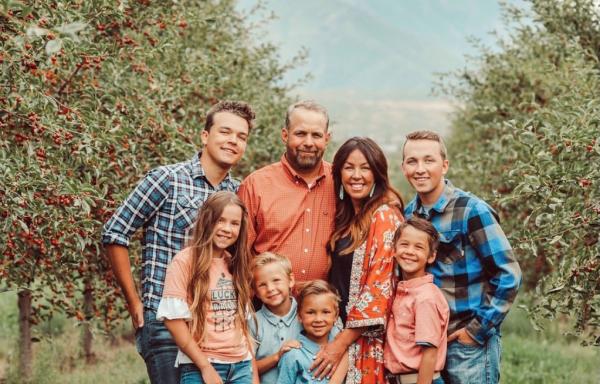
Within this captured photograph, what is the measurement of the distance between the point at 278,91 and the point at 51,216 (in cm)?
658

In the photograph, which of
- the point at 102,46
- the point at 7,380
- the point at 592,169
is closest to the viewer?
the point at 592,169

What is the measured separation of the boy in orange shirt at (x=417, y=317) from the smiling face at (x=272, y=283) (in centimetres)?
61

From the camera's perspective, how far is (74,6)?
4.58m

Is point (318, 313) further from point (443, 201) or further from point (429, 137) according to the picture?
point (429, 137)

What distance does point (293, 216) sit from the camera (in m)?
4.18

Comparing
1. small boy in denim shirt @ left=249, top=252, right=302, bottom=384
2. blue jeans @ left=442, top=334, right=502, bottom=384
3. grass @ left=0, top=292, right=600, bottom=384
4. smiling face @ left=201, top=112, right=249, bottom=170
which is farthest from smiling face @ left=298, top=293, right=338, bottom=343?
grass @ left=0, top=292, right=600, bottom=384

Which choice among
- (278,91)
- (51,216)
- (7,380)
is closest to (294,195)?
(51,216)

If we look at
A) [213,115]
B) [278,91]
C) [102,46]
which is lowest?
[213,115]

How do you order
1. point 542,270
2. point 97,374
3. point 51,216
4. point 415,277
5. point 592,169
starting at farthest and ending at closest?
point 542,270 → point 97,374 → point 592,169 → point 51,216 → point 415,277

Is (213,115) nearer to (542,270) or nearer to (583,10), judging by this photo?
(583,10)

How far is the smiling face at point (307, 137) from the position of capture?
418 cm

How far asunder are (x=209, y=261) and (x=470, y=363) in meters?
1.47

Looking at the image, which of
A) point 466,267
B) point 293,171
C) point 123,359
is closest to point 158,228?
point 293,171

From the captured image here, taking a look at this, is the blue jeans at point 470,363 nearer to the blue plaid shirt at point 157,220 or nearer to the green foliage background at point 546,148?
the green foliage background at point 546,148
